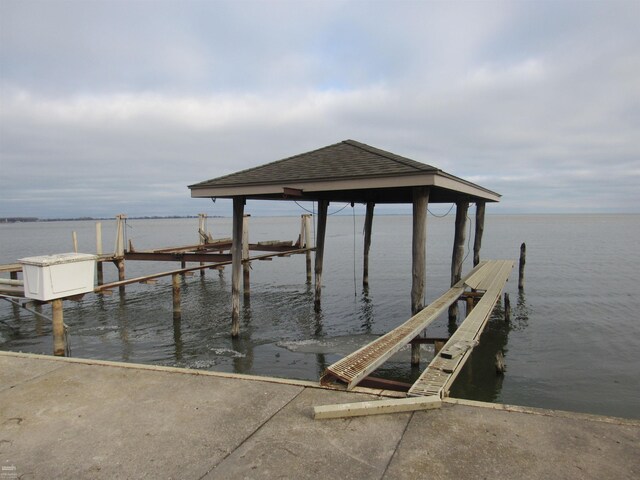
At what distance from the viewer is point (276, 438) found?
3.72 m

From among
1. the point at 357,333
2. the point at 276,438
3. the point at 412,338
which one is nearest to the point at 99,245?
the point at 357,333

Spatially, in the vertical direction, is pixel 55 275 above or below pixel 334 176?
below

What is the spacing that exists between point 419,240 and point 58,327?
24.5ft

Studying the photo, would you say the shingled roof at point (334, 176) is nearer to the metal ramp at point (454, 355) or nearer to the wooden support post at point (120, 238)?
A: the metal ramp at point (454, 355)

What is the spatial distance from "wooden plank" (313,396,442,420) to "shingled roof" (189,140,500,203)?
477 centimetres

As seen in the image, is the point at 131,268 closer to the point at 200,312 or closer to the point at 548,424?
the point at 200,312

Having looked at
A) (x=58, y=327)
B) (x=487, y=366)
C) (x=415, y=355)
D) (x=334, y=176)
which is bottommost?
(x=487, y=366)

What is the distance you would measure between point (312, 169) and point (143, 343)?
6709 millimetres

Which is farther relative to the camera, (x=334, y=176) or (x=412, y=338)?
(x=334, y=176)

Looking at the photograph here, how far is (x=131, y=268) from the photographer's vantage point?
2895cm

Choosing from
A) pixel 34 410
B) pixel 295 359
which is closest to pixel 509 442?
pixel 34 410

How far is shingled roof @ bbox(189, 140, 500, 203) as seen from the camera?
835 centimetres

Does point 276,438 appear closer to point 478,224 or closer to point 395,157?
point 395,157

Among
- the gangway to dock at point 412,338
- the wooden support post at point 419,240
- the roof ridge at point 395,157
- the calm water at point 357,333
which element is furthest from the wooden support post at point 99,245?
the gangway to dock at point 412,338
